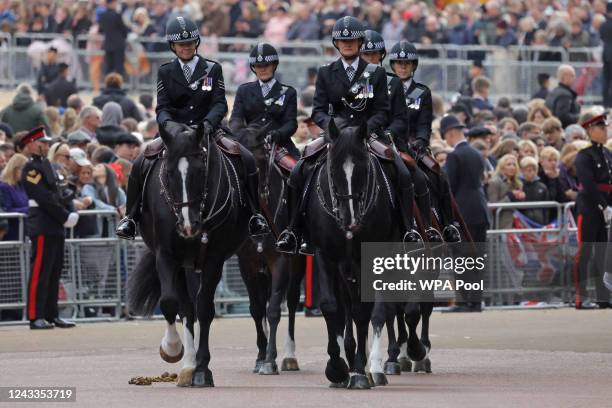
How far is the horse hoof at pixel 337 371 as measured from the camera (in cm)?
1545

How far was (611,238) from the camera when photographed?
2388 centimetres

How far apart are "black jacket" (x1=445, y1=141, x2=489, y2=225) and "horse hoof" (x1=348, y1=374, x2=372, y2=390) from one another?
8851mm

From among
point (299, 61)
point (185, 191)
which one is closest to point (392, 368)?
point (185, 191)

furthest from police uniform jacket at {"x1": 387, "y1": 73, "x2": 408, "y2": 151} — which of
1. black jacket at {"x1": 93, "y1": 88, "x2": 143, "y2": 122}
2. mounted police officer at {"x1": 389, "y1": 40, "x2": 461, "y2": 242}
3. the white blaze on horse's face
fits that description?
black jacket at {"x1": 93, "y1": 88, "x2": 143, "y2": 122}

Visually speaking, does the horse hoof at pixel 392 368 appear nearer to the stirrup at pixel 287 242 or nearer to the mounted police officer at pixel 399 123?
the mounted police officer at pixel 399 123

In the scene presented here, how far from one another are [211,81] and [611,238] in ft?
28.2

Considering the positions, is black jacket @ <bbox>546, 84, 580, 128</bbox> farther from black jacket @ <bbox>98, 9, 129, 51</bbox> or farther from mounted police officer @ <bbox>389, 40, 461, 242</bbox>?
mounted police officer @ <bbox>389, 40, 461, 242</bbox>

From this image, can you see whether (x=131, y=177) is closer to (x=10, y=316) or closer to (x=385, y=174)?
(x=385, y=174)

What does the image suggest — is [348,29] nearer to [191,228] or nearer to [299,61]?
[191,228]

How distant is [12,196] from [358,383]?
8.46 m

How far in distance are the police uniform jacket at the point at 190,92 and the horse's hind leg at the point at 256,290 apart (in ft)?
6.59

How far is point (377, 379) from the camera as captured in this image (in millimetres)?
15625

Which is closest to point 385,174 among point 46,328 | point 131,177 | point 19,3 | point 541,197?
point 131,177

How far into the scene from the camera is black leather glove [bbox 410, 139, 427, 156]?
18609 mm
